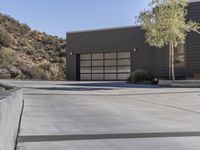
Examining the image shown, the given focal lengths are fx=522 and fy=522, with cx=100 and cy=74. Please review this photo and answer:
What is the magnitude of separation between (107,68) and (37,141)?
39662mm

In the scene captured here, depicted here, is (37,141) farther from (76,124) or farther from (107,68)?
(107,68)

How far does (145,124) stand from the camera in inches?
571

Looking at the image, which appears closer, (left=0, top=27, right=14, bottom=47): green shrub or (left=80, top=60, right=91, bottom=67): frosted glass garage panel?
(left=80, top=60, right=91, bottom=67): frosted glass garage panel

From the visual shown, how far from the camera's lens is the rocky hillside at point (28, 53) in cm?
5519

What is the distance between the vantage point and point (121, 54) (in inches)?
1927

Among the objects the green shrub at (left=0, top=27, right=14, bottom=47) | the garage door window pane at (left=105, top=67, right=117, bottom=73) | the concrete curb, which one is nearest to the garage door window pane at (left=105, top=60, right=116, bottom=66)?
the garage door window pane at (left=105, top=67, right=117, bottom=73)

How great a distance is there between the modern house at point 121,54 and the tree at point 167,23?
2115 mm

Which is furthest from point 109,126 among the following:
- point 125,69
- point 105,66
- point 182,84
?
point 105,66

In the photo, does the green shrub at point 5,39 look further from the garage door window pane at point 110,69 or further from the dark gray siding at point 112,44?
the garage door window pane at point 110,69

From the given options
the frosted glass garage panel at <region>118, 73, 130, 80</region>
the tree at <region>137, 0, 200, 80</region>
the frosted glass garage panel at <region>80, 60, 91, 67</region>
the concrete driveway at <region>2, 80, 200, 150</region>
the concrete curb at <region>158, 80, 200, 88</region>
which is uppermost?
the tree at <region>137, 0, 200, 80</region>

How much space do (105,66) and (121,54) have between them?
2740mm

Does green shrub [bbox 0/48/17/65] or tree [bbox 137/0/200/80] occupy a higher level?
tree [bbox 137/0/200/80]

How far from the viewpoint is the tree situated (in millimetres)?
37094

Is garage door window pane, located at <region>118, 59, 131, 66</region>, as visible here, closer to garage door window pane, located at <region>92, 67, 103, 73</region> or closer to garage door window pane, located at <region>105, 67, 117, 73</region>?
garage door window pane, located at <region>105, 67, 117, 73</region>
